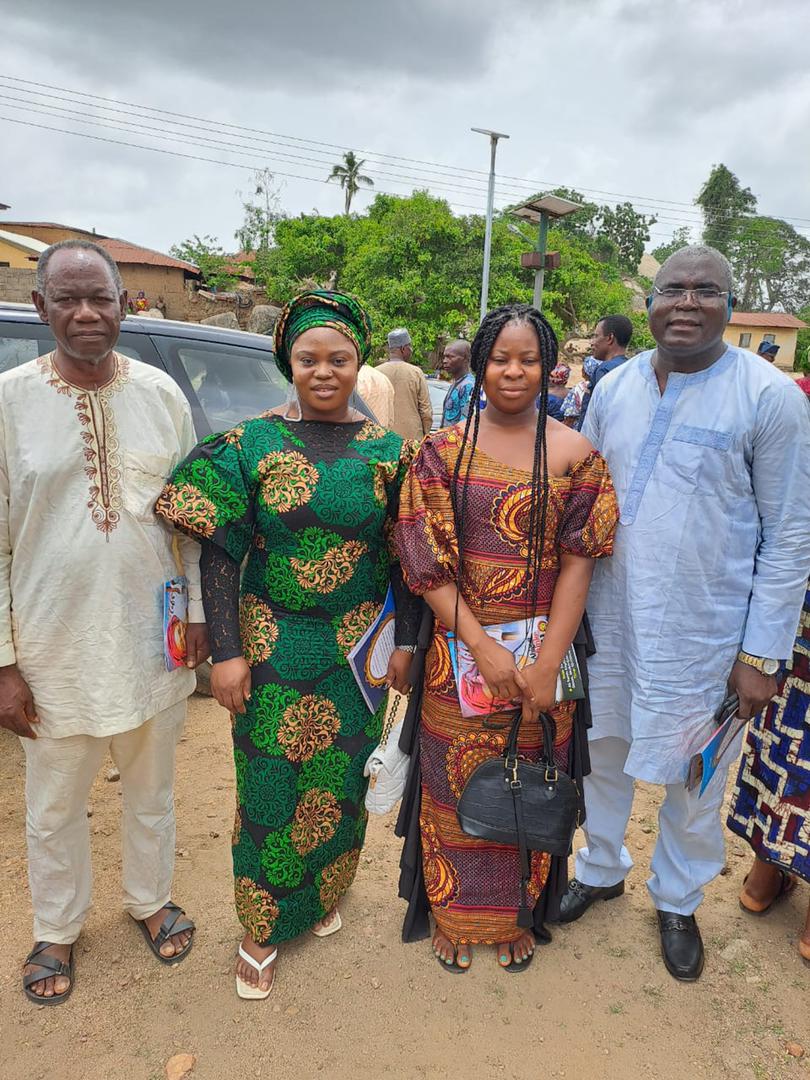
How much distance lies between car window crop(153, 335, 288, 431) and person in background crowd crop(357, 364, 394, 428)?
42.4 inches

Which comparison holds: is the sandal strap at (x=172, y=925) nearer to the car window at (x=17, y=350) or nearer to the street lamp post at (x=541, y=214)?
the car window at (x=17, y=350)

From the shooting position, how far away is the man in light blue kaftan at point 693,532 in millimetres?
1987

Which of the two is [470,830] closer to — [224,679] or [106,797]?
[224,679]

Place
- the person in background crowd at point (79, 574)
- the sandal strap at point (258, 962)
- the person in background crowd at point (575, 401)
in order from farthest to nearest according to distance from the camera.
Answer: the person in background crowd at point (575, 401) → the sandal strap at point (258, 962) → the person in background crowd at point (79, 574)

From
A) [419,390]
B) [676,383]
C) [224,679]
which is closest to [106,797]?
[224,679]

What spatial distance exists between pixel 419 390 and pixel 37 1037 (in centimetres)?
563

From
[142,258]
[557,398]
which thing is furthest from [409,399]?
[142,258]

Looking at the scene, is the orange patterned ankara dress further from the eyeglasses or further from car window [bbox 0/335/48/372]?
car window [bbox 0/335/48/372]

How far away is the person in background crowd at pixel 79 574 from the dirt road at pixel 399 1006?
0.17 metres

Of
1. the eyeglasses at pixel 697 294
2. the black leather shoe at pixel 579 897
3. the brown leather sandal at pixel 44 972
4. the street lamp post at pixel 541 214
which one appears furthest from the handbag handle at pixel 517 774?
the street lamp post at pixel 541 214

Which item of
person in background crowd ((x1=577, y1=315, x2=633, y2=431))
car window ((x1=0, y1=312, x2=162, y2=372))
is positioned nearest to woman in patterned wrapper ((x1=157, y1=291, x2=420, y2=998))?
car window ((x1=0, y1=312, x2=162, y2=372))

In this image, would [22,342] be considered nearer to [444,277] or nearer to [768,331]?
[444,277]

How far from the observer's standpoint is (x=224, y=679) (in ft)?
6.38

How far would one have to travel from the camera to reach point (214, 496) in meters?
1.86
